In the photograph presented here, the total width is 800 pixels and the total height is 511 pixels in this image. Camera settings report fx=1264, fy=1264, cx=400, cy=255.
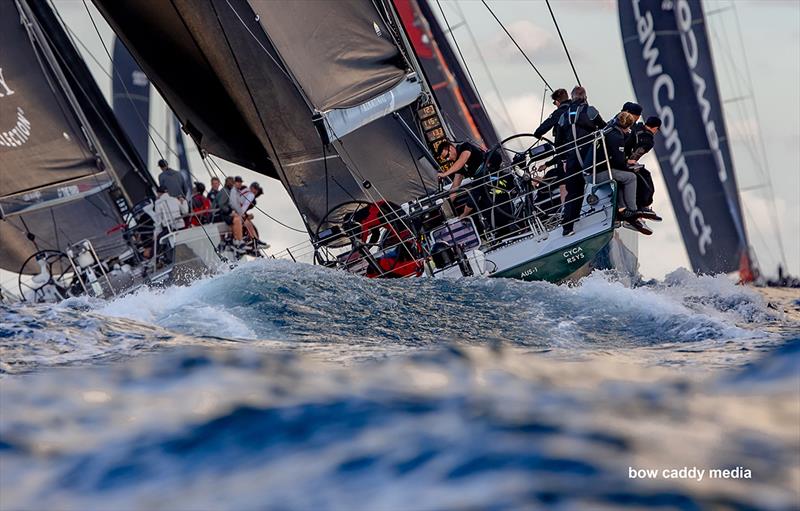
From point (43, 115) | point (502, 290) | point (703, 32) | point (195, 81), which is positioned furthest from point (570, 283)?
point (703, 32)

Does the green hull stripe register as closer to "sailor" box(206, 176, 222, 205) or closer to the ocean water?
the ocean water

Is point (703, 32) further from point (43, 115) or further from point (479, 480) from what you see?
point (479, 480)

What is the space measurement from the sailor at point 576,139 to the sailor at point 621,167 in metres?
0.08

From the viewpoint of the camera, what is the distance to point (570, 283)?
7.27 meters

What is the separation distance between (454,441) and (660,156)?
14.6m

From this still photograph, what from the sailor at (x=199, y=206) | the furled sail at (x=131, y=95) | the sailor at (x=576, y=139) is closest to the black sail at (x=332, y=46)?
the sailor at (x=199, y=206)

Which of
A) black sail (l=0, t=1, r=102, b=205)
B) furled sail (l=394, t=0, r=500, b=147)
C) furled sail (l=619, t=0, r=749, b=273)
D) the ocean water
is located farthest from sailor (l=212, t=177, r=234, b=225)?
→ the ocean water

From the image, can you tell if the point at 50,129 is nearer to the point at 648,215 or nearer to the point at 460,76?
the point at 460,76

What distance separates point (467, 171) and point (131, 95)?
12926 millimetres

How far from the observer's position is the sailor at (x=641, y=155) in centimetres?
759

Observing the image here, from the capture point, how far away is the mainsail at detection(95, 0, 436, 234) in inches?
368

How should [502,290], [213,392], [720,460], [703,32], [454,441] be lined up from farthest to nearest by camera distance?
[703,32]
[502,290]
[213,392]
[454,441]
[720,460]

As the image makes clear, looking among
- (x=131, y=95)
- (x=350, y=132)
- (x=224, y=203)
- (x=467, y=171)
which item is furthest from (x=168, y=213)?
(x=131, y=95)

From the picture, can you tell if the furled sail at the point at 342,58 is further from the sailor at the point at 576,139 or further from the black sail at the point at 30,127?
the black sail at the point at 30,127
